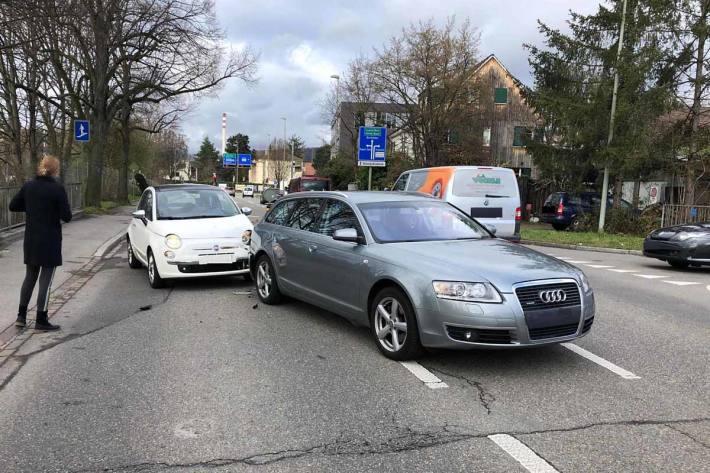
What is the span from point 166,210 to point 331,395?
6.15m

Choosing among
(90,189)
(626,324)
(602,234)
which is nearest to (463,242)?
(626,324)

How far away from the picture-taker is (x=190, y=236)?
8773 millimetres

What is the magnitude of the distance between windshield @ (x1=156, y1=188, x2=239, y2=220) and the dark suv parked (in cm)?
1638

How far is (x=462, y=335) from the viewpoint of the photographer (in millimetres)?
4754

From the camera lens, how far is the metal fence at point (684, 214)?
1927cm

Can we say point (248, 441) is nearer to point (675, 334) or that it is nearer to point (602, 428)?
point (602, 428)

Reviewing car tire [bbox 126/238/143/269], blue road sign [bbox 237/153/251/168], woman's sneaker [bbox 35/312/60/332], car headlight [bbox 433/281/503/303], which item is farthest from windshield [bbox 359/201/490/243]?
blue road sign [bbox 237/153/251/168]

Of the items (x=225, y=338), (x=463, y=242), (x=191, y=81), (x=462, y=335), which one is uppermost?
(x=191, y=81)

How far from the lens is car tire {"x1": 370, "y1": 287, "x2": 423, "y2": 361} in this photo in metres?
5.08

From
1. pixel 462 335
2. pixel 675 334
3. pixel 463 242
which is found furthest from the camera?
pixel 675 334

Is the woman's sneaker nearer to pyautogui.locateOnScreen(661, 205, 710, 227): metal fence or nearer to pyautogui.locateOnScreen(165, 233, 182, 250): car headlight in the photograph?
pyautogui.locateOnScreen(165, 233, 182, 250): car headlight

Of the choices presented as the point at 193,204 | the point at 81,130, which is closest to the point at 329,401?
the point at 193,204

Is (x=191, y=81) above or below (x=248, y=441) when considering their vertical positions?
above

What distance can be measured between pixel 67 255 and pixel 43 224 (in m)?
6.65
